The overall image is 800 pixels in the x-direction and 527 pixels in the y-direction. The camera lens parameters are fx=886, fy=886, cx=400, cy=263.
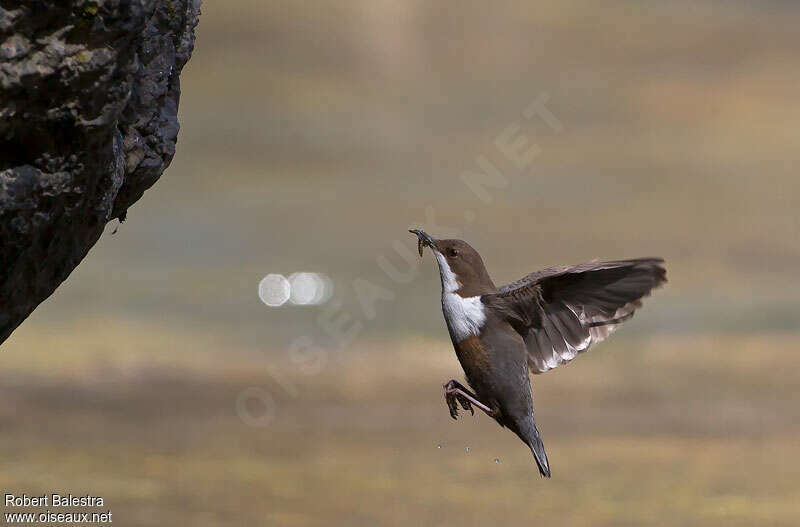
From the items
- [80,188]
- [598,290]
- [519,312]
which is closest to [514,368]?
[519,312]

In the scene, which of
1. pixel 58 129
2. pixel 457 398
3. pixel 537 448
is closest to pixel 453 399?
pixel 457 398

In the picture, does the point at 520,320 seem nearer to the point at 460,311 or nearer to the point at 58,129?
the point at 460,311

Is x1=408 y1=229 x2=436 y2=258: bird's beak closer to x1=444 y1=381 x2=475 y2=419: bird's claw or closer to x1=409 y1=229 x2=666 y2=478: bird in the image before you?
x1=409 y1=229 x2=666 y2=478: bird

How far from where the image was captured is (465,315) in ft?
23.9

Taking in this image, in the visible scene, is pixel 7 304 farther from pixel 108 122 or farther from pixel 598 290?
pixel 598 290

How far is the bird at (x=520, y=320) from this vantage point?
7.28m

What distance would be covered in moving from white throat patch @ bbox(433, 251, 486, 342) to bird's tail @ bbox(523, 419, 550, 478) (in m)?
1.04

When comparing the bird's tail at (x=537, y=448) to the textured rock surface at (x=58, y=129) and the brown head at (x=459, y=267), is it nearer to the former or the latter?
the brown head at (x=459, y=267)

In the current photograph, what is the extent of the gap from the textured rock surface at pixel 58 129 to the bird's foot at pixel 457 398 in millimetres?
3078

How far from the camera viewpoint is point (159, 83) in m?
7.02

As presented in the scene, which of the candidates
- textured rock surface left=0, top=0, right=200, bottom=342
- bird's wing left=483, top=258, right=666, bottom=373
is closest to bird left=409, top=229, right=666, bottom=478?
bird's wing left=483, top=258, right=666, bottom=373

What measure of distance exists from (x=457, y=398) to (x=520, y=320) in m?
0.85

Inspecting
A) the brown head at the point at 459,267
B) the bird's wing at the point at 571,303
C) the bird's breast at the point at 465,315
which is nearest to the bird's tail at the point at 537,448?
the bird's wing at the point at 571,303

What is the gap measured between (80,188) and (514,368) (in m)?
3.69
